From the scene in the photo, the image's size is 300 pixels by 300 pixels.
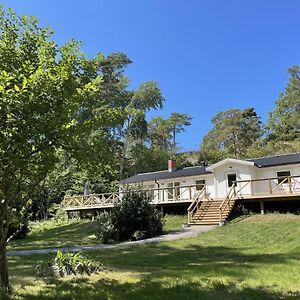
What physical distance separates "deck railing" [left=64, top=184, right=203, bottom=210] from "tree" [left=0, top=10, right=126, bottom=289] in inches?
630

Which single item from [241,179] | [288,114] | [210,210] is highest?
[288,114]

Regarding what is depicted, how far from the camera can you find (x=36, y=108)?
5.62m

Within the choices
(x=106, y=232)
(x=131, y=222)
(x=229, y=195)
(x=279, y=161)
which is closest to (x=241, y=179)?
(x=279, y=161)

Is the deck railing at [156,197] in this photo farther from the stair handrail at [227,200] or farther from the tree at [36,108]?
the tree at [36,108]

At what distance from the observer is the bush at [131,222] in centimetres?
1739

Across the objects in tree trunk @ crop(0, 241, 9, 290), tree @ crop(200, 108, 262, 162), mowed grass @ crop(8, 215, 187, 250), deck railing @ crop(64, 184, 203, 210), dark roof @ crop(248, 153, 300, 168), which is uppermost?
tree @ crop(200, 108, 262, 162)

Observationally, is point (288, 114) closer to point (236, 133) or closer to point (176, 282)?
point (236, 133)

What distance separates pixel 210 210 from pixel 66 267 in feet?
44.6

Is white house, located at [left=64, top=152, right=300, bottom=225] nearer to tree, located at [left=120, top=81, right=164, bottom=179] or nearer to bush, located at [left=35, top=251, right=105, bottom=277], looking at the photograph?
bush, located at [left=35, top=251, right=105, bottom=277]

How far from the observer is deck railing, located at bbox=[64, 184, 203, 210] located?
23.8 meters

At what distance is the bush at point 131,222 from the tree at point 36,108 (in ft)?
35.1

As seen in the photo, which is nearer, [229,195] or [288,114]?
[229,195]

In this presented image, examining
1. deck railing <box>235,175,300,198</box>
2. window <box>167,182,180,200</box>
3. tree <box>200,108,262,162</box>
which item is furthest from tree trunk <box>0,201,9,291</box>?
tree <box>200,108,262,162</box>

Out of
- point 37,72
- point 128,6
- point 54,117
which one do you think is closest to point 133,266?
point 54,117
